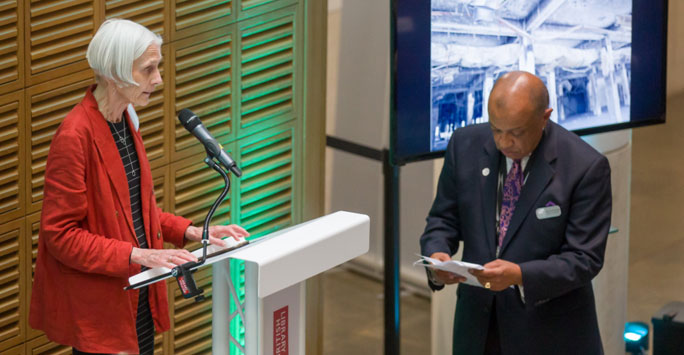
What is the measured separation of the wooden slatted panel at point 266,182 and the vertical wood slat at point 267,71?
0.24ft

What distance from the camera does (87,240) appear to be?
2.70 metres

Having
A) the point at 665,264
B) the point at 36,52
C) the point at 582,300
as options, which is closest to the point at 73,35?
the point at 36,52

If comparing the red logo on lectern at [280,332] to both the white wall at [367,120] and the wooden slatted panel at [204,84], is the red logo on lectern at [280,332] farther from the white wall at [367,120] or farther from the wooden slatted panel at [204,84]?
the white wall at [367,120]

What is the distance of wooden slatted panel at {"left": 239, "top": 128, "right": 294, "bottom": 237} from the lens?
4223 millimetres

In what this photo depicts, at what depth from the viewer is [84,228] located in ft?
9.20

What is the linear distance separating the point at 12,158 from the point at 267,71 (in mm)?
Result: 1179

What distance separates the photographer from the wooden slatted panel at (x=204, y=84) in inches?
153

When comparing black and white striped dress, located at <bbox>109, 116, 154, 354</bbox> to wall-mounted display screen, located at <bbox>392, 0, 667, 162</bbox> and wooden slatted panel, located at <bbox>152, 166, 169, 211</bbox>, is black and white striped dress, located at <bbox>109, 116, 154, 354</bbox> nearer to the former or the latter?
wooden slatted panel, located at <bbox>152, 166, 169, 211</bbox>

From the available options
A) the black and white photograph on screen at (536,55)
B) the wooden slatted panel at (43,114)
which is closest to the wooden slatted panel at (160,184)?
the wooden slatted panel at (43,114)

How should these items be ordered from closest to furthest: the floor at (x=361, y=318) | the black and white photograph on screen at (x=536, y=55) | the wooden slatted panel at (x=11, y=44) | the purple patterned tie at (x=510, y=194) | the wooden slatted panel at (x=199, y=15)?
the purple patterned tie at (x=510, y=194) → the wooden slatted panel at (x=11, y=44) → the wooden slatted panel at (x=199, y=15) → the black and white photograph on screen at (x=536, y=55) → the floor at (x=361, y=318)

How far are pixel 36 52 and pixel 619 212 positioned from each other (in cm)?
281

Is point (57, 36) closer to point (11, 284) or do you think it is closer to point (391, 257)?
point (11, 284)

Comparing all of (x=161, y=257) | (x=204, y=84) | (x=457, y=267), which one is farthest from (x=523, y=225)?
(x=204, y=84)

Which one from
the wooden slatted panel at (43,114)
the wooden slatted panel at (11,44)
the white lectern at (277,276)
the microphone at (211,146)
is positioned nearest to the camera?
the white lectern at (277,276)
